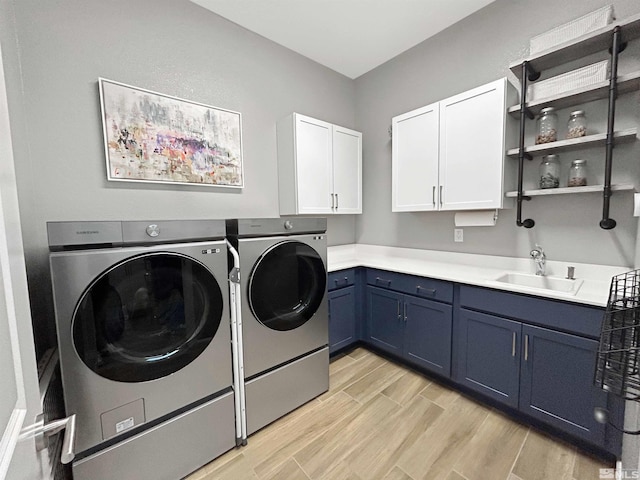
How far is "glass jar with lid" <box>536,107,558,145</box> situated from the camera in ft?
5.94

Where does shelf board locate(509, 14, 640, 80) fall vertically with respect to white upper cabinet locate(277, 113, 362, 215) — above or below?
above

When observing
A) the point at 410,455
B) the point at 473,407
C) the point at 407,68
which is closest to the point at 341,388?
the point at 410,455

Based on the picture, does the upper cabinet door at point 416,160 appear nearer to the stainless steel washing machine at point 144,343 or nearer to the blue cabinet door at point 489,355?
the blue cabinet door at point 489,355

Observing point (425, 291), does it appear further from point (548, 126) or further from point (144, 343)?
point (144, 343)

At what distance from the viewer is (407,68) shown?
8.77ft

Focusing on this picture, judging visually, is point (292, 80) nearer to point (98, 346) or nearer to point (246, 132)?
point (246, 132)

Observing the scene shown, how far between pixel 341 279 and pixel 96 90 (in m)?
2.16

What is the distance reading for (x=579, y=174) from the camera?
1739mm

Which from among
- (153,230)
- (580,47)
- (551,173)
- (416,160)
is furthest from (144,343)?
(580,47)

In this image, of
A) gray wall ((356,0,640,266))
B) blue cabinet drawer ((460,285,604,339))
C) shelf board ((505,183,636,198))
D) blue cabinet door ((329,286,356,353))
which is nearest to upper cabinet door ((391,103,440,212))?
Answer: gray wall ((356,0,640,266))

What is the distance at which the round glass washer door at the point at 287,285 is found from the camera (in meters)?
1.64

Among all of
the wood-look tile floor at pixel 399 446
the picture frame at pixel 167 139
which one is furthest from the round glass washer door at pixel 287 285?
the picture frame at pixel 167 139

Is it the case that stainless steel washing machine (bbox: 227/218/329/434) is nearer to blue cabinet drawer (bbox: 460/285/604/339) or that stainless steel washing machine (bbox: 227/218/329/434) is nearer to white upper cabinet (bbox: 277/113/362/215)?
white upper cabinet (bbox: 277/113/362/215)

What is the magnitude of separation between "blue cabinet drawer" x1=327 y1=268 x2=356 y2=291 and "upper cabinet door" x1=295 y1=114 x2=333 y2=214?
24.2 inches
